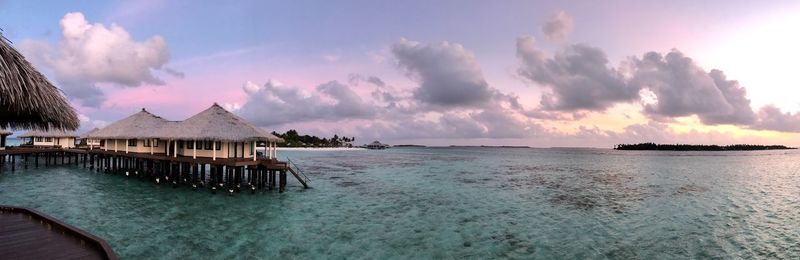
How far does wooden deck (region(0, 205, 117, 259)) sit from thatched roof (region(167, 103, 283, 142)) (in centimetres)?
1327

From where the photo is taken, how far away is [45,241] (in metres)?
8.40

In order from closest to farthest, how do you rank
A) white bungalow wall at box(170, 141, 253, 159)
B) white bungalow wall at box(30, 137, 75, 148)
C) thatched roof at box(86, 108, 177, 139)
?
1. white bungalow wall at box(170, 141, 253, 159)
2. thatched roof at box(86, 108, 177, 139)
3. white bungalow wall at box(30, 137, 75, 148)

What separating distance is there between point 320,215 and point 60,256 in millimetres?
11319

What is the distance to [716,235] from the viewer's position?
1622 centimetres

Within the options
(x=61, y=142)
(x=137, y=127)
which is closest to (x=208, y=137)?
(x=137, y=127)

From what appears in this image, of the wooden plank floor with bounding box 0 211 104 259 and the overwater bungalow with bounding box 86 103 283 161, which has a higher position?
the overwater bungalow with bounding box 86 103 283 161

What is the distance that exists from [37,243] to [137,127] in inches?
1072

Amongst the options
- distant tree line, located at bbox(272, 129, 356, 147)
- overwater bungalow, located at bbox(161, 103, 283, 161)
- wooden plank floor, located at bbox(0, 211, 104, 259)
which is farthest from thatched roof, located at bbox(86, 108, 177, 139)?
distant tree line, located at bbox(272, 129, 356, 147)

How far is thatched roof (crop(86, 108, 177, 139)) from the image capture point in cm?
2883

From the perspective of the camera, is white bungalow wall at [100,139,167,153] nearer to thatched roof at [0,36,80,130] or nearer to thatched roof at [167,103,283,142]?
thatched roof at [167,103,283,142]

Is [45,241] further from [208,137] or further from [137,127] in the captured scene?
[137,127]

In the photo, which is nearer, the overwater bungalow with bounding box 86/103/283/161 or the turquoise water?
the turquoise water

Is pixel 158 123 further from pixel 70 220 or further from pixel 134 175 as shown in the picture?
pixel 70 220

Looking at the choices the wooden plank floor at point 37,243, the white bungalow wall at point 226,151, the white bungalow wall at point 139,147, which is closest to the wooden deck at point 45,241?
the wooden plank floor at point 37,243
